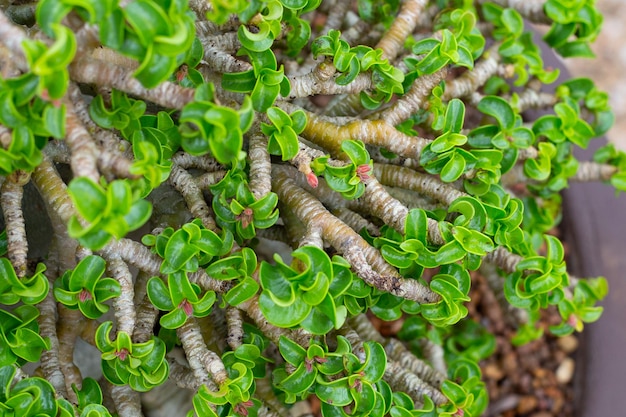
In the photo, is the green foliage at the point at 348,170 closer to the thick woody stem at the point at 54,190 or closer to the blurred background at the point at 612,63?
the thick woody stem at the point at 54,190

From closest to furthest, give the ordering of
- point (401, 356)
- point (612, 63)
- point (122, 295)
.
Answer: point (122, 295), point (401, 356), point (612, 63)

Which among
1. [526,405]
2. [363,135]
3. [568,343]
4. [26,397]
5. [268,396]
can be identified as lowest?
[526,405]

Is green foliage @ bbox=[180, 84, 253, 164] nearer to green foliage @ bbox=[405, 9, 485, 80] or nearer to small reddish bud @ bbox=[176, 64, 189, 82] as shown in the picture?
small reddish bud @ bbox=[176, 64, 189, 82]

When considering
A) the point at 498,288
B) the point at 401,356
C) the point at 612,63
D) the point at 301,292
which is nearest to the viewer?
the point at 301,292

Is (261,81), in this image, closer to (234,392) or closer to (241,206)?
(241,206)

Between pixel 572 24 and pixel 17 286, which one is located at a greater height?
pixel 572 24

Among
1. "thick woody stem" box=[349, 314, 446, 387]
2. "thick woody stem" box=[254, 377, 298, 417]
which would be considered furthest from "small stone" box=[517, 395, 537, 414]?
"thick woody stem" box=[254, 377, 298, 417]

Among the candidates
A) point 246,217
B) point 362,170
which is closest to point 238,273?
point 246,217

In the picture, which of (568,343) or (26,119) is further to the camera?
(568,343)
